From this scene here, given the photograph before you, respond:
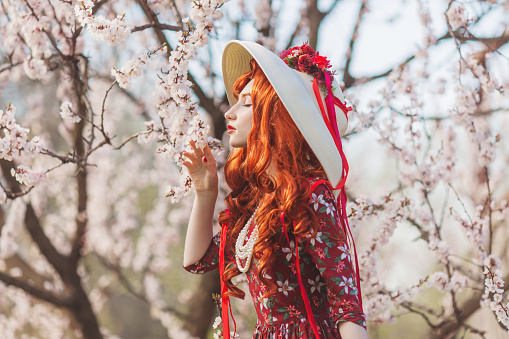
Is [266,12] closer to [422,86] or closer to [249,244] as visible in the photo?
[422,86]

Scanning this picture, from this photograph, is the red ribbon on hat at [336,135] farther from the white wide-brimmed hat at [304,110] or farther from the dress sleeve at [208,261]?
the dress sleeve at [208,261]

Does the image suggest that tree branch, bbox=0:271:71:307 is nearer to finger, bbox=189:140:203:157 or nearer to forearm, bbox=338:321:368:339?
finger, bbox=189:140:203:157

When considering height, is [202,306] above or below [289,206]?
above

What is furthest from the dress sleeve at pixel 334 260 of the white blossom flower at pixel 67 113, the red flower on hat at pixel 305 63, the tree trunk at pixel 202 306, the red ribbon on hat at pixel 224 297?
the tree trunk at pixel 202 306

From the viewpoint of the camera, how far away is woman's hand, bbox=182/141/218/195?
1.79 m

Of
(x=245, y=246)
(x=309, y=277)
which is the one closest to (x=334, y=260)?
(x=309, y=277)

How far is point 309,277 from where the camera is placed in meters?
1.56

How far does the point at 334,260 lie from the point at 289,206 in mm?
199

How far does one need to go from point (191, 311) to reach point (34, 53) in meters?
2.03

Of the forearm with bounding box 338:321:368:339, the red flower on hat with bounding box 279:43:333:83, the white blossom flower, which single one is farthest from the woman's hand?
the white blossom flower

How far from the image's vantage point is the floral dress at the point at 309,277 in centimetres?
145

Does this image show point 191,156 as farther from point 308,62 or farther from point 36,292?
point 36,292

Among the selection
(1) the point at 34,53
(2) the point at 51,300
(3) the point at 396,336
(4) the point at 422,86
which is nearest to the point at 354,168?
(4) the point at 422,86

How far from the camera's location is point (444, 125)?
4.18 meters
